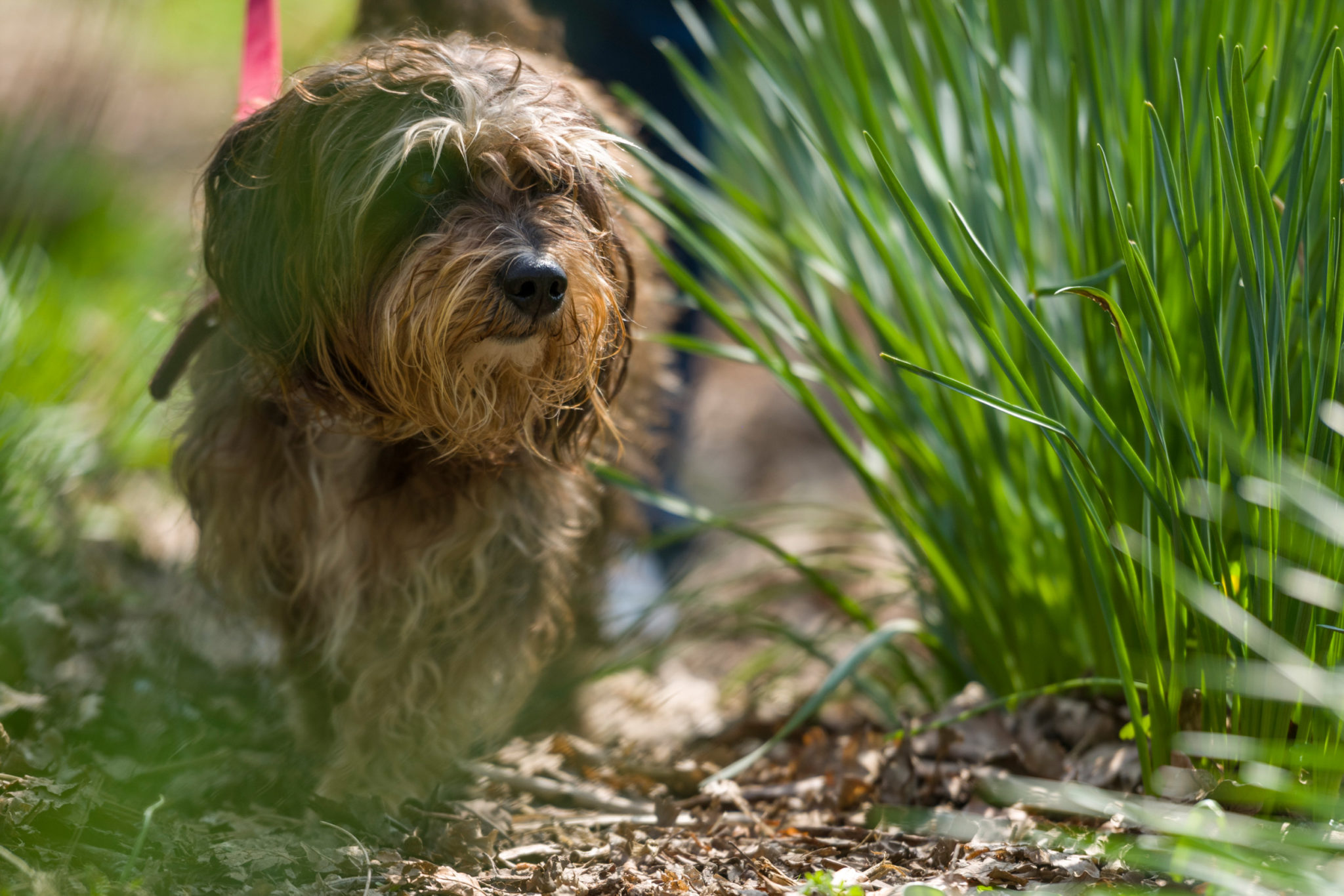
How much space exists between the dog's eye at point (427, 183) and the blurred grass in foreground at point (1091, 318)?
553mm

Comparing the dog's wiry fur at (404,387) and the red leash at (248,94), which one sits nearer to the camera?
the dog's wiry fur at (404,387)

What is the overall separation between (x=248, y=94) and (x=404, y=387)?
Result: 33.5 inches

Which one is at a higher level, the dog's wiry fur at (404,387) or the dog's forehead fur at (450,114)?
the dog's forehead fur at (450,114)

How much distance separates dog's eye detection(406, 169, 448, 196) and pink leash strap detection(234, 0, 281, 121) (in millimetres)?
645

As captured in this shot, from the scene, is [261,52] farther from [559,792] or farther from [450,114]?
[559,792]

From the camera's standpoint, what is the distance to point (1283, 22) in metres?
2.03

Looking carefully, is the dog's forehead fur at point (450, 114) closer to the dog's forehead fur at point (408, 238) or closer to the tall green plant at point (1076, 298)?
the dog's forehead fur at point (408, 238)

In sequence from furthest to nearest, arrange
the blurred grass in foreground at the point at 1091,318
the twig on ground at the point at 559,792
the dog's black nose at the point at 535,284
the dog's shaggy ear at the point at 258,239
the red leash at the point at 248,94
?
1. the twig on ground at the point at 559,792
2. the red leash at the point at 248,94
3. the dog's shaggy ear at the point at 258,239
4. the dog's black nose at the point at 535,284
5. the blurred grass in foreground at the point at 1091,318

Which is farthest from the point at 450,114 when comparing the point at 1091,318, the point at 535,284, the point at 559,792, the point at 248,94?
the point at 559,792

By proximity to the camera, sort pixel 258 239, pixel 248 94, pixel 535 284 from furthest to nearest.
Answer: pixel 248 94 → pixel 258 239 → pixel 535 284

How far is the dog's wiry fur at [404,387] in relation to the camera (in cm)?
199

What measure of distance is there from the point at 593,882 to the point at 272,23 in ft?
6.42

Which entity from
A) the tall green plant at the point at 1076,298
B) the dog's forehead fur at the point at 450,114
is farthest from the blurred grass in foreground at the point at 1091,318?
the dog's forehead fur at the point at 450,114

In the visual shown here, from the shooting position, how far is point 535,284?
1951 millimetres
